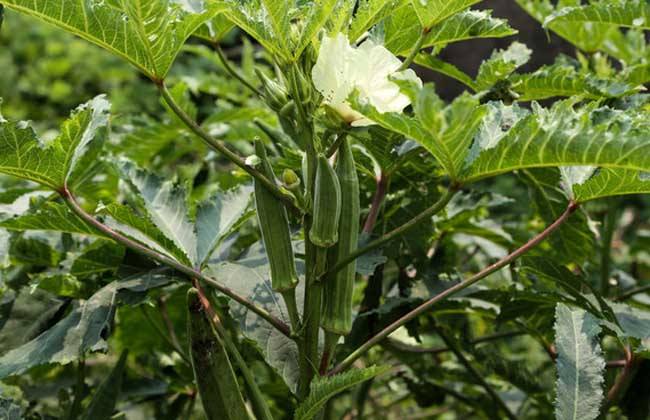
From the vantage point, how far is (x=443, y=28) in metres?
0.80

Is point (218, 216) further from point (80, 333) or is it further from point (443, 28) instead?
point (443, 28)

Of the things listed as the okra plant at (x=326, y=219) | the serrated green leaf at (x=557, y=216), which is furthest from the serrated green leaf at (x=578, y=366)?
the serrated green leaf at (x=557, y=216)

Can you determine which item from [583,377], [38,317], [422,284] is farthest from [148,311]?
[583,377]

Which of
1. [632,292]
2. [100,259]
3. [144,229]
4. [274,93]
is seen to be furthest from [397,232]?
[632,292]

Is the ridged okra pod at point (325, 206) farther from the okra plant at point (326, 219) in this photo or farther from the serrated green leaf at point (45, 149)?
the serrated green leaf at point (45, 149)

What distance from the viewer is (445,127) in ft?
1.97

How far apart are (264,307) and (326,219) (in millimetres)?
157

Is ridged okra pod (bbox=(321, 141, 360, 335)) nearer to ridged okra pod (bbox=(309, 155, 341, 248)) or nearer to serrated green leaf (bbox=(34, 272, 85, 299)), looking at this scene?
ridged okra pod (bbox=(309, 155, 341, 248))

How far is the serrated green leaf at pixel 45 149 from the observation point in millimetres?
715

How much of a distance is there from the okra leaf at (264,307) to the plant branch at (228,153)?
13cm

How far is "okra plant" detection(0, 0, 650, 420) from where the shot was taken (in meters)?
0.67

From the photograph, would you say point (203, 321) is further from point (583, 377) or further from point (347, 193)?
point (583, 377)

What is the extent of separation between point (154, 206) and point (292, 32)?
0.36 meters

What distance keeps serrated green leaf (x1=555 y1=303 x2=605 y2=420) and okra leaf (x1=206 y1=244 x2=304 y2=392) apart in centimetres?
26
